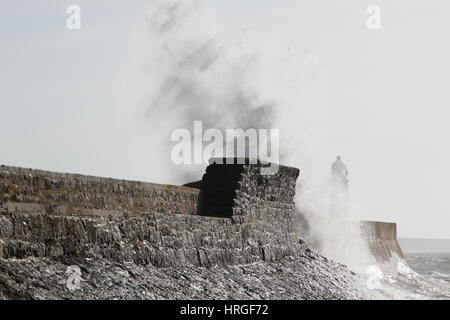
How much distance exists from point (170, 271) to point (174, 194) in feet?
4.00

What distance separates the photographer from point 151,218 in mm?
8773

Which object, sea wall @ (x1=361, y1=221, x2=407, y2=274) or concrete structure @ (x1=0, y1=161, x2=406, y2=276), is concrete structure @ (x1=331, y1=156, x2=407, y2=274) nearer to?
sea wall @ (x1=361, y1=221, x2=407, y2=274)

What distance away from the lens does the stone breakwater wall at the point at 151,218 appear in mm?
6973

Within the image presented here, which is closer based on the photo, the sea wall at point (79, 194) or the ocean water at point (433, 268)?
the sea wall at point (79, 194)

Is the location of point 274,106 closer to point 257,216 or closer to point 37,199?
point 257,216

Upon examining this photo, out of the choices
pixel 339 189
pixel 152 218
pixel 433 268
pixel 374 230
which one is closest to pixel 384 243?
pixel 374 230

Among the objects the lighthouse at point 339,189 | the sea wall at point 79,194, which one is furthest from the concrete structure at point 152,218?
the lighthouse at point 339,189

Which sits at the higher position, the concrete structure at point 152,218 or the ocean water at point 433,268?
the concrete structure at point 152,218

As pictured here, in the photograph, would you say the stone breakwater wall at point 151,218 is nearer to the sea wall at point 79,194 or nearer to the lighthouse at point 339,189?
the sea wall at point 79,194

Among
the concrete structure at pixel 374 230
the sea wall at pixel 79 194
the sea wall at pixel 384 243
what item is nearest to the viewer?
the sea wall at pixel 79 194

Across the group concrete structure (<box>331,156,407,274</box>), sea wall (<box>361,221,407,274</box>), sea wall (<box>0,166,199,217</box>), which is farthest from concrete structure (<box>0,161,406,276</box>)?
concrete structure (<box>331,156,407,274</box>)
